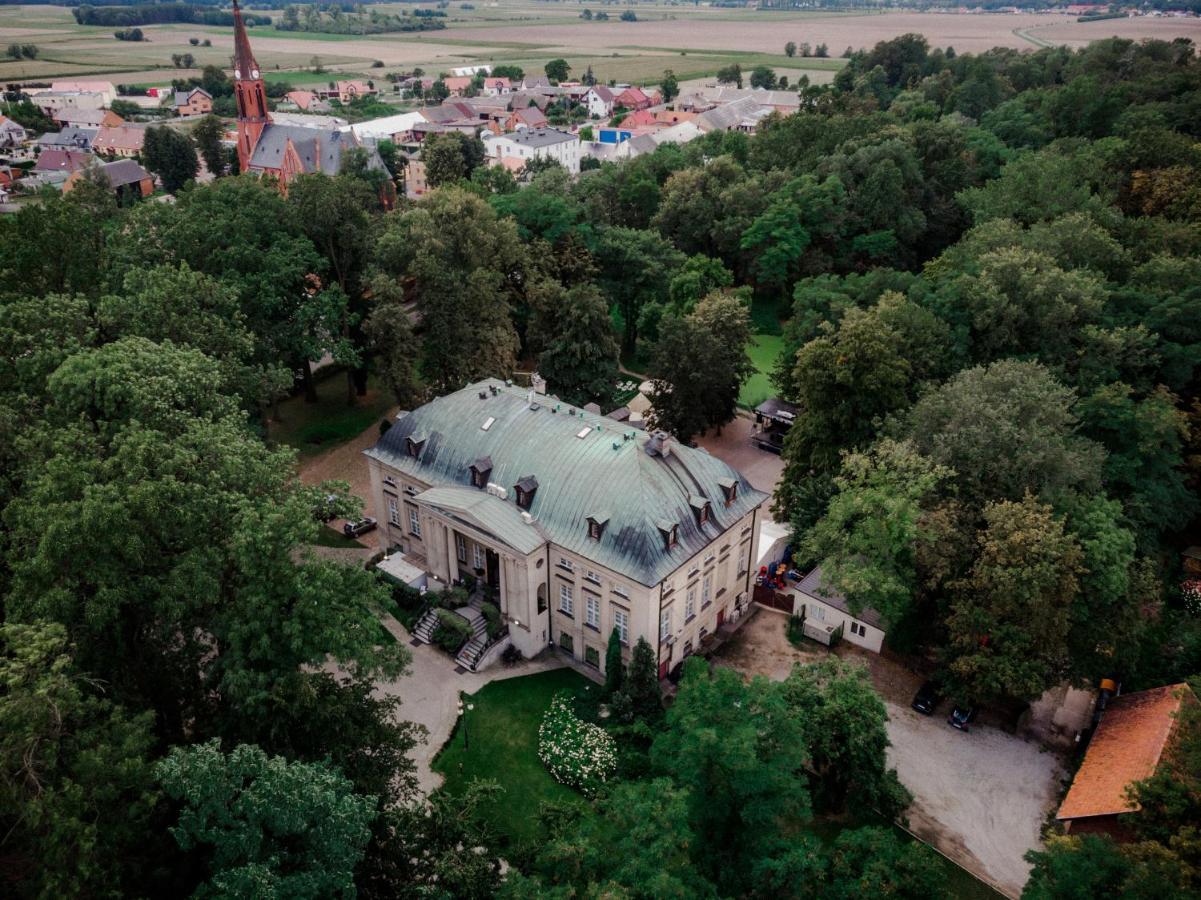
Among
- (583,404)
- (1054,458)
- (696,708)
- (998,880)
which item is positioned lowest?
(998,880)

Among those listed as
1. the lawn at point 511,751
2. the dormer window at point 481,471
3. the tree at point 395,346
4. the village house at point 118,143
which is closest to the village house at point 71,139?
the village house at point 118,143

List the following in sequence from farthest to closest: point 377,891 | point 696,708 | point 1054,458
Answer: point 1054,458, point 696,708, point 377,891

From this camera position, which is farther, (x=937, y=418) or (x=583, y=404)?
(x=583, y=404)

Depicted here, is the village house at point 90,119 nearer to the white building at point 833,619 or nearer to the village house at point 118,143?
the village house at point 118,143

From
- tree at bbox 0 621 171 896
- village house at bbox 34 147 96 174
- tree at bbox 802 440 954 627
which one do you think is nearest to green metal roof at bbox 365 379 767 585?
tree at bbox 802 440 954 627

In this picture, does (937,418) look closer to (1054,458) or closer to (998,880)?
(1054,458)

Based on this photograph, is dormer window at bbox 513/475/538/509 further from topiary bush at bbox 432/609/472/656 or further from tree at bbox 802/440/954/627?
tree at bbox 802/440/954/627

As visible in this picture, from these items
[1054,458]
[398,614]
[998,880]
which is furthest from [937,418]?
[398,614]

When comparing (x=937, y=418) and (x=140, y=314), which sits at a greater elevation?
(x=140, y=314)
